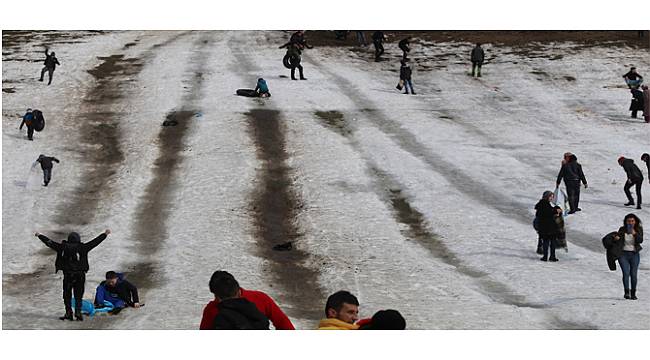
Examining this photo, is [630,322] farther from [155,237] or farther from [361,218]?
[155,237]

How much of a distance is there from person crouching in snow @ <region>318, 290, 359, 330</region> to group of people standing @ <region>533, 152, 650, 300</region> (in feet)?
40.1

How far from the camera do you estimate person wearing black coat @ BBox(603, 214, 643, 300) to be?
765 inches

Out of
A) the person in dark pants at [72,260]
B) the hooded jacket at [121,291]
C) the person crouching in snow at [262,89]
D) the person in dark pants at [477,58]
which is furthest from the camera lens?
the person in dark pants at [477,58]

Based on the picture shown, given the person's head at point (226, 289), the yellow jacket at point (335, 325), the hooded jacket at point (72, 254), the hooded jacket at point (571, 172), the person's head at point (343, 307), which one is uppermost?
the person's head at point (226, 289)

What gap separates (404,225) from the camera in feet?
89.2

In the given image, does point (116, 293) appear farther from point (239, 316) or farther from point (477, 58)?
point (477, 58)

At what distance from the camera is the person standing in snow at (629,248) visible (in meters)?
19.4

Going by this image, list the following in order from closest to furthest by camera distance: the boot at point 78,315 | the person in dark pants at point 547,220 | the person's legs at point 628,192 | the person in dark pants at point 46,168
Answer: the boot at point 78,315 < the person in dark pants at point 547,220 < the person's legs at point 628,192 < the person in dark pants at point 46,168

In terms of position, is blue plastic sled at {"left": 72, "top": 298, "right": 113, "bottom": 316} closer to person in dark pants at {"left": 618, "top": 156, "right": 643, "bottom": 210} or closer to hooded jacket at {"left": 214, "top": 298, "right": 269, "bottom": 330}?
hooded jacket at {"left": 214, "top": 298, "right": 269, "bottom": 330}

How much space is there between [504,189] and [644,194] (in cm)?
401

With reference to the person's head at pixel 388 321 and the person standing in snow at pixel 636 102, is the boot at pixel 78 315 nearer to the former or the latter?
the person's head at pixel 388 321

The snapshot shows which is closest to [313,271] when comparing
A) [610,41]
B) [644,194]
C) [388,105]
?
[644,194]

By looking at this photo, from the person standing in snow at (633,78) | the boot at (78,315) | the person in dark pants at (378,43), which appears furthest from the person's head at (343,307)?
the person in dark pants at (378,43)

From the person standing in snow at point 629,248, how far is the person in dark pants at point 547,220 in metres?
3.07
